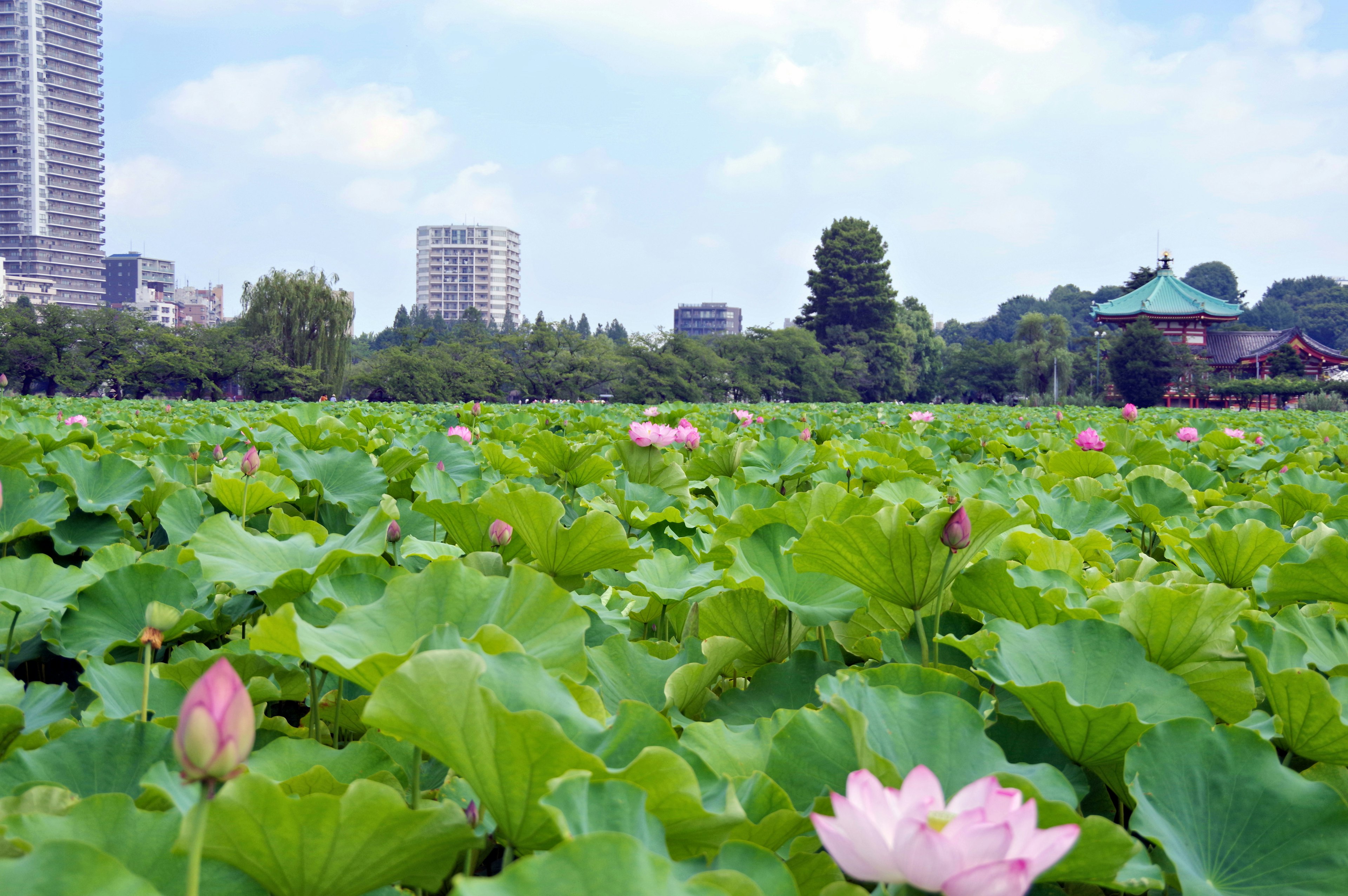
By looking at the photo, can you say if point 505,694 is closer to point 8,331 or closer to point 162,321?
point 8,331

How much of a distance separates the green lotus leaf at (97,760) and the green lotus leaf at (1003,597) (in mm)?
757

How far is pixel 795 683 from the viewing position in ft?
2.81

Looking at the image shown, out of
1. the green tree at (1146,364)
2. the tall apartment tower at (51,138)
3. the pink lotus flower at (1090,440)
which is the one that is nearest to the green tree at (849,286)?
the green tree at (1146,364)

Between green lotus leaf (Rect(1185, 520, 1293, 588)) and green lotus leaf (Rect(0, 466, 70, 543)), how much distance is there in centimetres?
174

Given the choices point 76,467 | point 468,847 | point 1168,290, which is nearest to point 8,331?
point 76,467

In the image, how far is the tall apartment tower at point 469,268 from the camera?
112812mm

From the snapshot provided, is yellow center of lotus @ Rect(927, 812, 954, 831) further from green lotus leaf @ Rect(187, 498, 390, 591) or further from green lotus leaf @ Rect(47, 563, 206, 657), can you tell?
green lotus leaf @ Rect(47, 563, 206, 657)

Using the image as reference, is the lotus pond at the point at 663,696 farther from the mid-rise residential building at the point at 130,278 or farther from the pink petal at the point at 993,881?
the mid-rise residential building at the point at 130,278

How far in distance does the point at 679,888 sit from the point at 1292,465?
274 centimetres

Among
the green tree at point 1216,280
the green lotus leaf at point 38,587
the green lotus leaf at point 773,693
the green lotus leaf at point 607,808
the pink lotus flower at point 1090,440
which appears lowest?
the green lotus leaf at point 773,693

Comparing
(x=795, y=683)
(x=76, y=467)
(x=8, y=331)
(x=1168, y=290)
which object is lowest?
(x=795, y=683)

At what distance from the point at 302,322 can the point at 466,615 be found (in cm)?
2953

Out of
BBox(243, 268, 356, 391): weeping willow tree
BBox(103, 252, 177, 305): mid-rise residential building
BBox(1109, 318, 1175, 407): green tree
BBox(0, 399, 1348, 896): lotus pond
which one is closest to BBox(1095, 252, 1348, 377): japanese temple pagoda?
BBox(1109, 318, 1175, 407): green tree

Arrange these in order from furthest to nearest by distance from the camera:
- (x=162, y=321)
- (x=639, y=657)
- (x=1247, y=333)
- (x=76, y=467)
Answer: (x=162, y=321) < (x=1247, y=333) < (x=76, y=467) < (x=639, y=657)
